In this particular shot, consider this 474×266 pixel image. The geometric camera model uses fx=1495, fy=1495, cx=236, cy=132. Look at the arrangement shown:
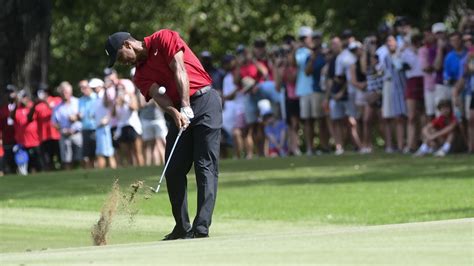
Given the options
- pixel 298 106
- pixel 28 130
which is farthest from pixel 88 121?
pixel 298 106

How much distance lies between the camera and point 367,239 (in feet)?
32.6

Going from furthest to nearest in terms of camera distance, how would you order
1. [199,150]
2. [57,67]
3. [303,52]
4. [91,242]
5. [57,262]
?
[57,67]
[303,52]
[91,242]
[199,150]
[57,262]

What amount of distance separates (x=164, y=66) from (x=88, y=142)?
52.7ft

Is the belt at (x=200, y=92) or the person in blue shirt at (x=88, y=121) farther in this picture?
the person in blue shirt at (x=88, y=121)

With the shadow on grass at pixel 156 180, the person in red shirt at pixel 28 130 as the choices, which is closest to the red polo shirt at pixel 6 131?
the person in red shirt at pixel 28 130

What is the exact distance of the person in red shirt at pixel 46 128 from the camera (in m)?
29.5

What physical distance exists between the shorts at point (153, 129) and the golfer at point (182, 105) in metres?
14.5

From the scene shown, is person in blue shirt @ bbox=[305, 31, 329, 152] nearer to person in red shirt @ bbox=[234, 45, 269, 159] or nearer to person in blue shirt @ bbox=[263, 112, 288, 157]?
person in blue shirt @ bbox=[263, 112, 288, 157]

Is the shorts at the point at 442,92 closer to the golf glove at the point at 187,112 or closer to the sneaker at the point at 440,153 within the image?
the sneaker at the point at 440,153

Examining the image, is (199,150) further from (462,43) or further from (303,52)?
(303,52)

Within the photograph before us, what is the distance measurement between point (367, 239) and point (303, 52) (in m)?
16.8

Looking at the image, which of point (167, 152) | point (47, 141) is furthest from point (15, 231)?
point (47, 141)

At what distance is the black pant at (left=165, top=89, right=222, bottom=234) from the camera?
12398 mm

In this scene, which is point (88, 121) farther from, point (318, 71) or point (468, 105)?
point (468, 105)
